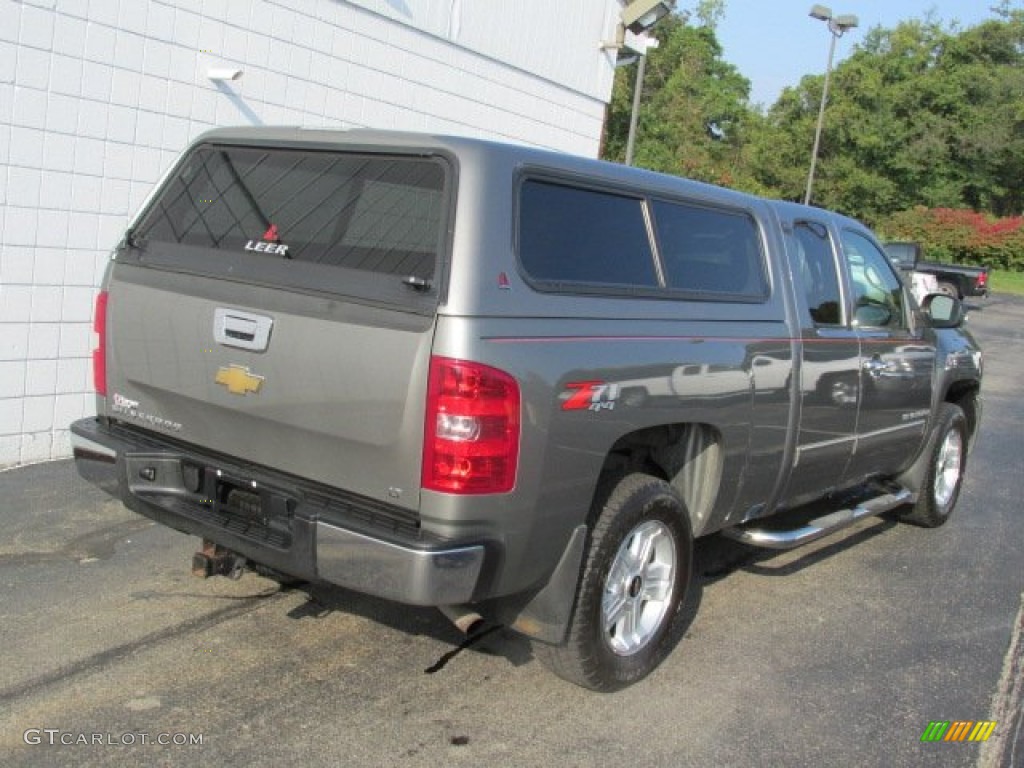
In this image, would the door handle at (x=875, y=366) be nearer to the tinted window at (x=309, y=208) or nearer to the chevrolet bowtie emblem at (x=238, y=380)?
the tinted window at (x=309, y=208)

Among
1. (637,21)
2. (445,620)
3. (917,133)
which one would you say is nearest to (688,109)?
(917,133)

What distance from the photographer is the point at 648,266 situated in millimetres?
4066

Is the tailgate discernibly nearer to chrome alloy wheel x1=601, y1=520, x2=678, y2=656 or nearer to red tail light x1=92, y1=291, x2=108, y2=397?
red tail light x1=92, y1=291, x2=108, y2=397

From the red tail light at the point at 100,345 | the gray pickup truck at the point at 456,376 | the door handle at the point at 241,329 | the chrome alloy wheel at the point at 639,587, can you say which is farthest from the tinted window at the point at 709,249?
the red tail light at the point at 100,345

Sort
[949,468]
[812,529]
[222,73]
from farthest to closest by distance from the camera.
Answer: [222,73] → [949,468] → [812,529]

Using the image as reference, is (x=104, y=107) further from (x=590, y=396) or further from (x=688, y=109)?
(x=688, y=109)

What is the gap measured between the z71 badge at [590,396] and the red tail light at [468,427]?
26 cm

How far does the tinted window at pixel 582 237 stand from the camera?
11.6 feet

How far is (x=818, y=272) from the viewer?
207 inches

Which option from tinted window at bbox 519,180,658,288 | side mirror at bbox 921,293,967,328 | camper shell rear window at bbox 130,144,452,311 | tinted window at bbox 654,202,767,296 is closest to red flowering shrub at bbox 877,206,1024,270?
side mirror at bbox 921,293,967,328

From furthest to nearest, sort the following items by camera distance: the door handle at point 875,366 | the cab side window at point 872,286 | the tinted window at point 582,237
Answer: the cab side window at point 872,286, the door handle at point 875,366, the tinted window at point 582,237

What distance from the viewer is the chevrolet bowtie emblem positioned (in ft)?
11.7

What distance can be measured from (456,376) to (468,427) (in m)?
0.16

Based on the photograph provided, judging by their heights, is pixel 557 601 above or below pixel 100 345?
below
